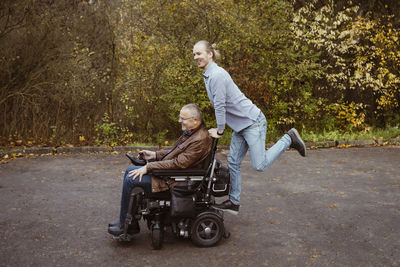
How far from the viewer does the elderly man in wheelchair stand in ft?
13.2

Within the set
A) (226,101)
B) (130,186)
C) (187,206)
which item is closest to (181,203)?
(187,206)

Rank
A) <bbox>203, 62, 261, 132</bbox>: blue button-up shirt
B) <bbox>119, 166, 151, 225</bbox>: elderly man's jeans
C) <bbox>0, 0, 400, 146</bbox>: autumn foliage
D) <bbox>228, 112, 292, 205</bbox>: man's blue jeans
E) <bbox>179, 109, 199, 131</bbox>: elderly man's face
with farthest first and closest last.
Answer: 1. <bbox>0, 0, 400, 146</bbox>: autumn foliage
2. <bbox>228, 112, 292, 205</bbox>: man's blue jeans
3. <bbox>203, 62, 261, 132</bbox>: blue button-up shirt
4. <bbox>179, 109, 199, 131</bbox>: elderly man's face
5. <bbox>119, 166, 151, 225</bbox>: elderly man's jeans

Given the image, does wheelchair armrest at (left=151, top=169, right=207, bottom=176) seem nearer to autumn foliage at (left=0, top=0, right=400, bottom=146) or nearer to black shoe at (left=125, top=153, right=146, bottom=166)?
black shoe at (left=125, top=153, right=146, bottom=166)

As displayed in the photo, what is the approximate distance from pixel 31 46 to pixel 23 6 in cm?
96

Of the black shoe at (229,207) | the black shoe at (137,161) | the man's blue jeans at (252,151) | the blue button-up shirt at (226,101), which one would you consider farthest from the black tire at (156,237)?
the blue button-up shirt at (226,101)

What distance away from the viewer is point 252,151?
456 cm

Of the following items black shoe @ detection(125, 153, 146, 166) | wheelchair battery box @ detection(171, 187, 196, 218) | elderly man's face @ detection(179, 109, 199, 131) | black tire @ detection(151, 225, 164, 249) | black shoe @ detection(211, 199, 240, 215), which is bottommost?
black tire @ detection(151, 225, 164, 249)

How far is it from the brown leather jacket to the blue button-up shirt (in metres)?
0.23

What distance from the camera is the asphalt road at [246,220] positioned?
3.93 metres

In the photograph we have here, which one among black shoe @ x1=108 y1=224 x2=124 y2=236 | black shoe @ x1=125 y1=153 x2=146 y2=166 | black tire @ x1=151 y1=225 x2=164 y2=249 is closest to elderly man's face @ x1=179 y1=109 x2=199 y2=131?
black shoe @ x1=125 y1=153 x2=146 y2=166

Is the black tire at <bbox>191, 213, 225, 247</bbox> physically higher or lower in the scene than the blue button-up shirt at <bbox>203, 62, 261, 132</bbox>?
lower

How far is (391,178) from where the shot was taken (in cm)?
711

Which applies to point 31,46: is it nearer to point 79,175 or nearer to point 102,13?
point 102,13

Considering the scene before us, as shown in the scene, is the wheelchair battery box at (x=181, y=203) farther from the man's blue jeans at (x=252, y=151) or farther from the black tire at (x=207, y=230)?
the man's blue jeans at (x=252, y=151)
